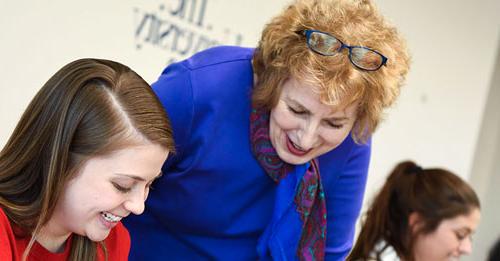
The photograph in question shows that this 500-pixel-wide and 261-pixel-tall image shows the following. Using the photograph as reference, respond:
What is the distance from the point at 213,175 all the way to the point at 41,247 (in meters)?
0.37

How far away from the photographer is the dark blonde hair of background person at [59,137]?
1.22 metres

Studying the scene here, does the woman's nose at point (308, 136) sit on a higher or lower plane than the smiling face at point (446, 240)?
higher

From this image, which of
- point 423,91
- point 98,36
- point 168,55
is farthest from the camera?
point 423,91

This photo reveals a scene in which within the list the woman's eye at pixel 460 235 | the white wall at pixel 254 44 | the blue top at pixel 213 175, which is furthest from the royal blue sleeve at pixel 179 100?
the woman's eye at pixel 460 235

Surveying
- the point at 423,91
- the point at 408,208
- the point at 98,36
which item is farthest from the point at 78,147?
the point at 423,91

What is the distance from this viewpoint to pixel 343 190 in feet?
5.61

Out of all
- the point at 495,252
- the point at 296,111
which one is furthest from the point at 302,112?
the point at 495,252

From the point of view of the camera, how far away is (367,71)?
141 centimetres

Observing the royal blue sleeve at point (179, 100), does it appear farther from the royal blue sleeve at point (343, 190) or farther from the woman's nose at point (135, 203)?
the royal blue sleeve at point (343, 190)

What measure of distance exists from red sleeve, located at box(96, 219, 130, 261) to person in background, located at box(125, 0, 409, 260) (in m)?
0.11

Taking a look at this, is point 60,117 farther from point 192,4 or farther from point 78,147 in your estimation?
point 192,4

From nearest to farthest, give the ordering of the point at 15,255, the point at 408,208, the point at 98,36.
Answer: the point at 15,255, the point at 98,36, the point at 408,208

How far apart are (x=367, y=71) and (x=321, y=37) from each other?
0.34ft

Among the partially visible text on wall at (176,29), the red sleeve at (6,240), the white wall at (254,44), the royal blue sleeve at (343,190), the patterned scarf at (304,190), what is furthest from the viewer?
the partially visible text on wall at (176,29)
